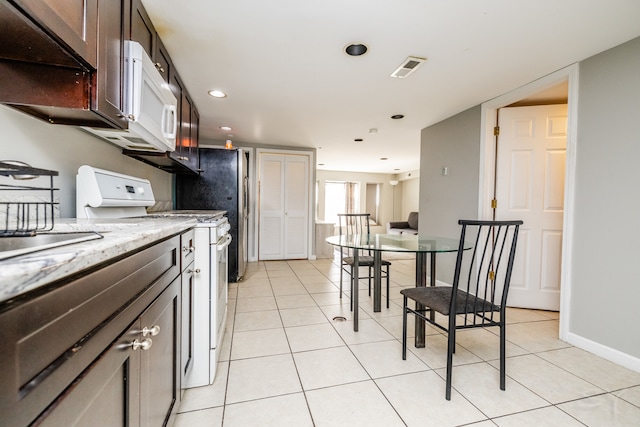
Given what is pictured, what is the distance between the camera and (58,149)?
1386 mm

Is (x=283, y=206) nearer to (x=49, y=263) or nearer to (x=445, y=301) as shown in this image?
(x=445, y=301)

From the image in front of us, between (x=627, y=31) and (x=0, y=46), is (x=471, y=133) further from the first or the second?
(x=0, y=46)

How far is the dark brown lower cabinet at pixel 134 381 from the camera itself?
56cm

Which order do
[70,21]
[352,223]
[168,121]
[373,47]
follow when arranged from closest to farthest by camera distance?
[70,21] < [168,121] < [373,47] < [352,223]

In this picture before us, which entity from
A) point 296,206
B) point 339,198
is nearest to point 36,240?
point 296,206

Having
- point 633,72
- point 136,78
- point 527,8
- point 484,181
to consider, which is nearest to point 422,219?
point 484,181

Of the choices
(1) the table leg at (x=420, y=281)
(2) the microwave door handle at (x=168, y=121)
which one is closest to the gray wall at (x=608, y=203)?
(1) the table leg at (x=420, y=281)

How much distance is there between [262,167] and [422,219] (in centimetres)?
293

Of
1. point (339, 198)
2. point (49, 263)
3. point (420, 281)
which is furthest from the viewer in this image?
point (339, 198)

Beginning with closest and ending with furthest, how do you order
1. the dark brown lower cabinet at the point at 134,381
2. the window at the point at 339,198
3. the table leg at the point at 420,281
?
the dark brown lower cabinet at the point at 134,381, the table leg at the point at 420,281, the window at the point at 339,198

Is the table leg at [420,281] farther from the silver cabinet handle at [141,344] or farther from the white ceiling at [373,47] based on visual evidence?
the silver cabinet handle at [141,344]

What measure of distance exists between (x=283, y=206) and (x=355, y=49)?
3.60 m

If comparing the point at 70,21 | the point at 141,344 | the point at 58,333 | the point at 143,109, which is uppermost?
the point at 70,21

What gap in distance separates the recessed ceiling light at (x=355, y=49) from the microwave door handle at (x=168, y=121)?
1.30 metres
